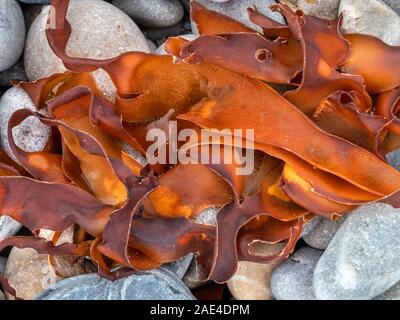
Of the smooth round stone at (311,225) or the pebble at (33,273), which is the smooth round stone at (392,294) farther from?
the pebble at (33,273)

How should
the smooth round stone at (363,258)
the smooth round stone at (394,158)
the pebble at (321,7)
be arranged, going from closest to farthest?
the smooth round stone at (363,258) → the smooth round stone at (394,158) → the pebble at (321,7)

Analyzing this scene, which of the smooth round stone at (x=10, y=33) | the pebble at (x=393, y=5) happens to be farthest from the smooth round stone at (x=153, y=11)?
the pebble at (x=393, y=5)

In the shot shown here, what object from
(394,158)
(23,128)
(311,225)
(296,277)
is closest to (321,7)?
(394,158)

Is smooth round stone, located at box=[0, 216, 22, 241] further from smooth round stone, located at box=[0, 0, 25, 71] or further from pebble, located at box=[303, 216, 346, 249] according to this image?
pebble, located at box=[303, 216, 346, 249]

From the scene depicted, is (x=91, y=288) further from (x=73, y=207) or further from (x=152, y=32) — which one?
(x=152, y=32)

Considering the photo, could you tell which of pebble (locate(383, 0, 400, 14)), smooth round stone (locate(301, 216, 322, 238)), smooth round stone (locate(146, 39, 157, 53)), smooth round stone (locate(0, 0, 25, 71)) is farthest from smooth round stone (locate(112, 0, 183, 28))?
smooth round stone (locate(301, 216, 322, 238))

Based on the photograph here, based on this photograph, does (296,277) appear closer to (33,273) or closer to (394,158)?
(394,158)

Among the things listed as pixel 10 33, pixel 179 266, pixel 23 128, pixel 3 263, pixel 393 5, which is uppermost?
pixel 393 5
